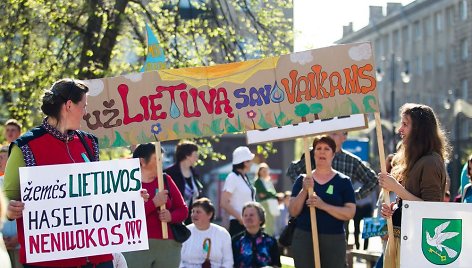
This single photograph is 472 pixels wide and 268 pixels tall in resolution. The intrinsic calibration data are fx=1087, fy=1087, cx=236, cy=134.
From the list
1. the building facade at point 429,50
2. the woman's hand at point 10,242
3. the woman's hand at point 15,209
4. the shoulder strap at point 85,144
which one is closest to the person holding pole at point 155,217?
the woman's hand at point 10,242

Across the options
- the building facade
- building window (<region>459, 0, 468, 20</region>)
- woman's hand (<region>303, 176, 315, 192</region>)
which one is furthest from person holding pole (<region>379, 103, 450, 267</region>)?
building window (<region>459, 0, 468, 20</region>)

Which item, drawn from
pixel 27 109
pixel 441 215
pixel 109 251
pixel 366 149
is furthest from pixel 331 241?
pixel 366 149

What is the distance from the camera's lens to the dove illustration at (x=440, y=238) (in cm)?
796

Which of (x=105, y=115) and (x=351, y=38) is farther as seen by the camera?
(x=351, y=38)

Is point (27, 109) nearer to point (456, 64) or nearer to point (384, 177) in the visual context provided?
point (384, 177)

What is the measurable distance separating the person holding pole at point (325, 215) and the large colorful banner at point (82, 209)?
8.79 feet

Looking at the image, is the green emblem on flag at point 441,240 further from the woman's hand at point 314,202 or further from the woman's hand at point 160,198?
the woman's hand at point 160,198

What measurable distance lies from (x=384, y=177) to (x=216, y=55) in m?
10.1

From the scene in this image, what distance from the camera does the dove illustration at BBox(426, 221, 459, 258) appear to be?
7.96 meters

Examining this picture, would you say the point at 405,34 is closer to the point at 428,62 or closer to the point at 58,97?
the point at 428,62

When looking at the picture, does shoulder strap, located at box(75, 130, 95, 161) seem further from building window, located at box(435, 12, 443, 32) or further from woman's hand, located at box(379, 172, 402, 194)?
building window, located at box(435, 12, 443, 32)

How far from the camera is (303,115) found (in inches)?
355

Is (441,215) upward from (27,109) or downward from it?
downward

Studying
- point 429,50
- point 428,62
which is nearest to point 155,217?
point 429,50
